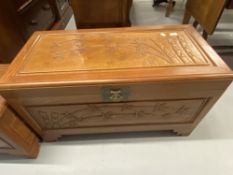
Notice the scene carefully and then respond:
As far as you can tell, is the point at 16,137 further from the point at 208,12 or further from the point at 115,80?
the point at 208,12

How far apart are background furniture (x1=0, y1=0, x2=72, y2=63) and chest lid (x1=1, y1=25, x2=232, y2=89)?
1.44ft

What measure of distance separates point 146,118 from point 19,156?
0.82 metres

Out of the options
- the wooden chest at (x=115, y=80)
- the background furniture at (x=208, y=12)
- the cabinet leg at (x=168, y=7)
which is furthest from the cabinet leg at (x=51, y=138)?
the cabinet leg at (x=168, y=7)

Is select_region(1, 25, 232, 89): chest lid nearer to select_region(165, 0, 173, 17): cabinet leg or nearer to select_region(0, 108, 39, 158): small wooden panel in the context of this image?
select_region(0, 108, 39, 158): small wooden panel

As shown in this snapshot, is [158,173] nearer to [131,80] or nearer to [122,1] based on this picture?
[131,80]

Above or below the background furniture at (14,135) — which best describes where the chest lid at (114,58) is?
above

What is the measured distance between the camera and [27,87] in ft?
2.23

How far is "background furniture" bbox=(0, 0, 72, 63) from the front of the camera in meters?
1.20

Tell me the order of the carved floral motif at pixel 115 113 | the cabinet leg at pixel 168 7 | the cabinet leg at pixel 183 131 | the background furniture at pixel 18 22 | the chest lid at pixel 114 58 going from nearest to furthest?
the chest lid at pixel 114 58 → the carved floral motif at pixel 115 113 → the cabinet leg at pixel 183 131 → the background furniture at pixel 18 22 → the cabinet leg at pixel 168 7

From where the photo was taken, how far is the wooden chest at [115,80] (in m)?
0.69

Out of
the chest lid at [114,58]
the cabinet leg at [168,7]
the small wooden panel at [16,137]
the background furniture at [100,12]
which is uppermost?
the chest lid at [114,58]

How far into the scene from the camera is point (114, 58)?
0.79 metres

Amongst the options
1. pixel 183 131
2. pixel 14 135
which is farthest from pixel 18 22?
pixel 183 131

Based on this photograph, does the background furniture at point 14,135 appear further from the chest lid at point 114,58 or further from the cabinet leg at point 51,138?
the chest lid at point 114,58
